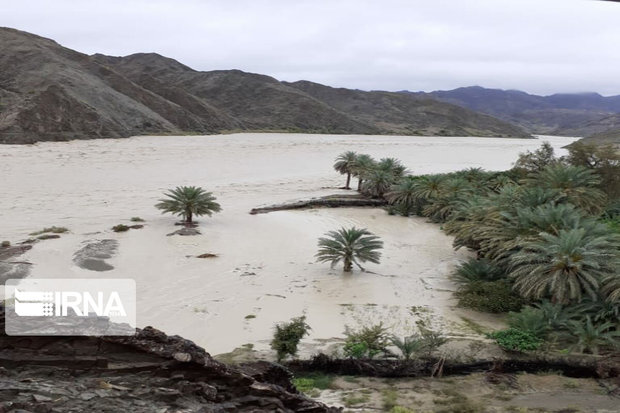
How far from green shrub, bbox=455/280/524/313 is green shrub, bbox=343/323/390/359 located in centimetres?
372

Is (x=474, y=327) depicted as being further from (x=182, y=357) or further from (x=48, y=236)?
(x=48, y=236)

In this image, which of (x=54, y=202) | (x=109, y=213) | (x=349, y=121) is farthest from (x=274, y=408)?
(x=349, y=121)

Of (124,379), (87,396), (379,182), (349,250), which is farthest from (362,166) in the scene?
(87,396)

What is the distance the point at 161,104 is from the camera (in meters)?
73.2

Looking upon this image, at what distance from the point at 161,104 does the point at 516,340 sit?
227 feet

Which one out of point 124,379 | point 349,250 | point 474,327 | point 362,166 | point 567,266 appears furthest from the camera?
point 362,166

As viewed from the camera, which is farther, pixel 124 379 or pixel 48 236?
pixel 48 236

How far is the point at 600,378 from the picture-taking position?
395 inches

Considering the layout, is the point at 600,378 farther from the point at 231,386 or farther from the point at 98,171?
the point at 98,171

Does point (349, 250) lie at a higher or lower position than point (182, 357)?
lower

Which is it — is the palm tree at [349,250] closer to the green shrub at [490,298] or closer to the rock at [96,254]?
the green shrub at [490,298]

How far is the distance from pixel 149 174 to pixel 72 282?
25072 millimetres

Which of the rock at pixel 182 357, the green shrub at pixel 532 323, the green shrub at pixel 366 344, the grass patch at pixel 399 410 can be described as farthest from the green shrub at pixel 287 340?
the green shrub at pixel 532 323

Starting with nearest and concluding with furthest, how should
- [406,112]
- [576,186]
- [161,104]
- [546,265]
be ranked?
[546,265] → [576,186] → [161,104] → [406,112]
